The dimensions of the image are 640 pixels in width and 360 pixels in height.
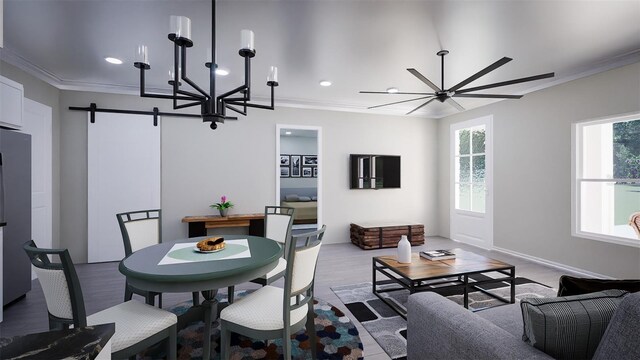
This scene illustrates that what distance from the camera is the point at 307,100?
4.90 m

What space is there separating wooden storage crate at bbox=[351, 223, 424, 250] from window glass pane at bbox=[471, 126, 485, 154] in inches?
67.1

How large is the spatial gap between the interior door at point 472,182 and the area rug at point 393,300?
5.58ft

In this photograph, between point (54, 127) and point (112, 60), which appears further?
point (54, 127)

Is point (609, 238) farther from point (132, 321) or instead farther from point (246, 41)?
point (132, 321)

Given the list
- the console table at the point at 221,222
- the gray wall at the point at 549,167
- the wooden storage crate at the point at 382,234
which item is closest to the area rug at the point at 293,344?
the console table at the point at 221,222

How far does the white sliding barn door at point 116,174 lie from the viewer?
4066mm

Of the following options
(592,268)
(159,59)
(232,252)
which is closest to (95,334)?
(232,252)

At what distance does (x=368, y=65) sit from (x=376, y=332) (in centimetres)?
281

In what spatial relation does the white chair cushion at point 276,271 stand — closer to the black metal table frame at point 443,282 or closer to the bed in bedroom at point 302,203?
the black metal table frame at point 443,282

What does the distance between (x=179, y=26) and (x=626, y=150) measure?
462cm

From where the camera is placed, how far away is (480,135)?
5074 mm

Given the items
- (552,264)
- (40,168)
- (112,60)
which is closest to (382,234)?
(552,264)

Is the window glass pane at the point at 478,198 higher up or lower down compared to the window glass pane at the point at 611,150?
lower down

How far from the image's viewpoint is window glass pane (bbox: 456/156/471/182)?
532cm
